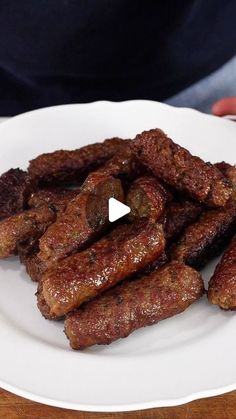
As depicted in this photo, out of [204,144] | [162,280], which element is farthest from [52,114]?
[162,280]

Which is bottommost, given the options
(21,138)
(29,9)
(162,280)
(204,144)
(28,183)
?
(162,280)

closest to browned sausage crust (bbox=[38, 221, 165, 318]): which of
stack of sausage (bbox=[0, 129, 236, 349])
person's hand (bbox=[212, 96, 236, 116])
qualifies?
stack of sausage (bbox=[0, 129, 236, 349])

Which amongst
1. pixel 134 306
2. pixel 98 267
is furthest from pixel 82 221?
pixel 134 306

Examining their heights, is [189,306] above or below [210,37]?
below

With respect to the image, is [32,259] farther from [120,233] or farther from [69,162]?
[69,162]

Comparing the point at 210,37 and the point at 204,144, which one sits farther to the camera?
the point at 210,37

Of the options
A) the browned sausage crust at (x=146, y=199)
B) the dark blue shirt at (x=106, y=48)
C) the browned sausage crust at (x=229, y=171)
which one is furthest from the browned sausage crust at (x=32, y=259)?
the dark blue shirt at (x=106, y=48)

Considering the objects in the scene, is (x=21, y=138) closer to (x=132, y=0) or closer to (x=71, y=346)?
(x=132, y=0)

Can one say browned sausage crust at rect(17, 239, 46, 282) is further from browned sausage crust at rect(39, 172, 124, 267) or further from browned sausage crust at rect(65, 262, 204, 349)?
browned sausage crust at rect(65, 262, 204, 349)
